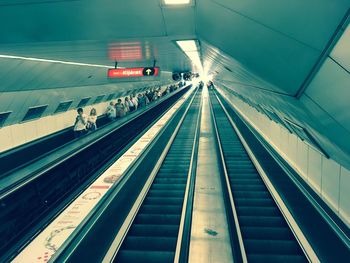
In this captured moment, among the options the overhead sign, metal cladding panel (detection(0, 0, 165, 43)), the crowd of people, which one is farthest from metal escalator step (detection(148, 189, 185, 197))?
the overhead sign

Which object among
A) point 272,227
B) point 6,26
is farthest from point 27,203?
point 272,227

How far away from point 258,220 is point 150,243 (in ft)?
7.30

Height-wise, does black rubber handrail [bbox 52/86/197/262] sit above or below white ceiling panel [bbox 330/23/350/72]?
below

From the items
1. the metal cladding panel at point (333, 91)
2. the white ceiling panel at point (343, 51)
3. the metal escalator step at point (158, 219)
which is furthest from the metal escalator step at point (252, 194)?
the white ceiling panel at point (343, 51)

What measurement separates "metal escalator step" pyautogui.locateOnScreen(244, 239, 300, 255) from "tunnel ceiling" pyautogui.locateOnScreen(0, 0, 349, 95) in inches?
101

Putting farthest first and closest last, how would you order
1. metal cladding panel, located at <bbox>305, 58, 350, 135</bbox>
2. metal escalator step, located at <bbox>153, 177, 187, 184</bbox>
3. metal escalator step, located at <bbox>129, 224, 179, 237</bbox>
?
metal escalator step, located at <bbox>153, 177, 187, 184</bbox>, metal escalator step, located at <bbox>129, 224, 179, 237</bbox>, metal cladding panel, located at <bbox>305, 58, 350, 135</bbox>

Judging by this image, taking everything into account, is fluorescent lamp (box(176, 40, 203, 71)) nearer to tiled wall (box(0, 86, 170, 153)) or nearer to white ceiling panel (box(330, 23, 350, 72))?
white ceiling panel (box(330, 23, 350, 72))

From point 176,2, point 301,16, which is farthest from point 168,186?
point 301,16

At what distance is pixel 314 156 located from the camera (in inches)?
321

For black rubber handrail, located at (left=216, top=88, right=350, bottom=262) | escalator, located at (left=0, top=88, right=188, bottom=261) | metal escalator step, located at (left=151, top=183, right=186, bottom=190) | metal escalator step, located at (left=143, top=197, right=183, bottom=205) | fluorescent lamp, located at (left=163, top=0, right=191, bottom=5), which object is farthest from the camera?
metal escalator step, located at (left=151, top=183, right=186, bottom=190)

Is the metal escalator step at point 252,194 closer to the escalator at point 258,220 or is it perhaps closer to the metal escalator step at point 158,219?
the escalator at point 258,220

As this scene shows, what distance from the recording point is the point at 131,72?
11148mm

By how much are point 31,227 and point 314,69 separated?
15.0ft

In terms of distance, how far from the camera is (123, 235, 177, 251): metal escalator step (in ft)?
18.7
